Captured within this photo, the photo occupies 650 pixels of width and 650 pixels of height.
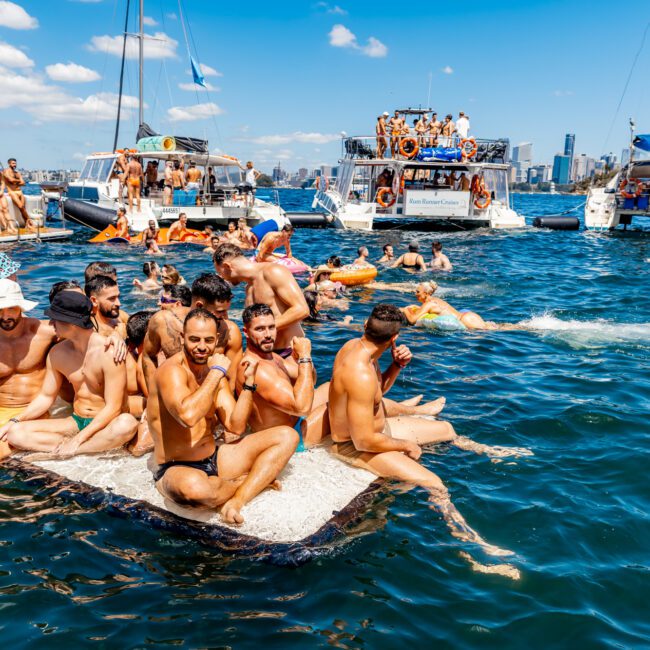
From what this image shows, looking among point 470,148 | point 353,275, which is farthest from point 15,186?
point 470,148

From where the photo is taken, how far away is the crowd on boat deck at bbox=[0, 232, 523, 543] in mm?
4348

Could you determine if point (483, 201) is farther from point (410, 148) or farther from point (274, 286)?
point (274, 286)

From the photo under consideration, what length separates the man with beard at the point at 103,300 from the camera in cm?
Answer: 537

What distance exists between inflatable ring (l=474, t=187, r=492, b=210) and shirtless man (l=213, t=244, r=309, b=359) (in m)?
23.5

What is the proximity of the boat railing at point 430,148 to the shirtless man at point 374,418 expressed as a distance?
22.9 m

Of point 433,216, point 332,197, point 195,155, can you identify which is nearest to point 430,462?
point 195,155

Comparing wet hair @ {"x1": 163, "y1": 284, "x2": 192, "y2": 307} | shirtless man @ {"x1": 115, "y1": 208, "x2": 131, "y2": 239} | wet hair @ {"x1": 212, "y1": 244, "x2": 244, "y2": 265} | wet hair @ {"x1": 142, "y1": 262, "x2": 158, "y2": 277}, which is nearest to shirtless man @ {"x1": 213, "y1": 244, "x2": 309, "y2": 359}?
wet hair @ {"x1": 212, "y1": 244, "x2": 244, "y2": 265}

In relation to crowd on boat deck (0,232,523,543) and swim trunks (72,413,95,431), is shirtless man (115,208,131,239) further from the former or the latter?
swim trunks (72,413,95,431)

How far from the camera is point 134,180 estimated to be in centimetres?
2230

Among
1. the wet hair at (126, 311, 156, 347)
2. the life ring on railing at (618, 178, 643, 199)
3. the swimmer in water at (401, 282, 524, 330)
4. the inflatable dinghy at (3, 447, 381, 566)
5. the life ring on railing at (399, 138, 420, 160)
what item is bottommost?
the inflatable dinghy at (3, 447, 381, 566)

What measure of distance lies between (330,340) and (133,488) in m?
5.48

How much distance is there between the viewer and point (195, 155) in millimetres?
23281

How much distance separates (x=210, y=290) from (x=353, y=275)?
9216mm

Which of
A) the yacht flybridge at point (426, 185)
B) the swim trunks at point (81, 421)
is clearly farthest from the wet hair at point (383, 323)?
the yacht flybridge at point (426, 185)
